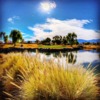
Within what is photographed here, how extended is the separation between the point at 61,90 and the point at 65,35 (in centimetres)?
92

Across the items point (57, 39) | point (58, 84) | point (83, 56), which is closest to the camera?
point (58, 84)

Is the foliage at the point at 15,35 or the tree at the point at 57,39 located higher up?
the foliage at the point at 15,35

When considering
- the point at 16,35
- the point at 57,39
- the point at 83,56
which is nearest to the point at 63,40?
the point at 57,39

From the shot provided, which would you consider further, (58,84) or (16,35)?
(16,35)

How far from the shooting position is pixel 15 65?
2.65m

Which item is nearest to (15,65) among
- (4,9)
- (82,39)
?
(4,9)

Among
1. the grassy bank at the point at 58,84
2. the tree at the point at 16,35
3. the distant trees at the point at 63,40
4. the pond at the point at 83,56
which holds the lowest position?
the grassy bank at the point at 58,84

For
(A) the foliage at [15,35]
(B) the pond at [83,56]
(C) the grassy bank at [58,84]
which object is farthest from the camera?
(A) the foliage at [15,35]

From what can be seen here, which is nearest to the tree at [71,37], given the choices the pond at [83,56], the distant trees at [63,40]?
the distant trees at [63,40]

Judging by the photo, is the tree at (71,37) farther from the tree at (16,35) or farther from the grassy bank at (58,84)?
the grassy bank at (58,84)

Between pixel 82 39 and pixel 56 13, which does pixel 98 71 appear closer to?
pixel 82 39

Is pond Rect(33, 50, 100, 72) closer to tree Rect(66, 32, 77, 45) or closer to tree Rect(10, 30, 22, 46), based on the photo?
tree Rect(66, 32, 77, 45)

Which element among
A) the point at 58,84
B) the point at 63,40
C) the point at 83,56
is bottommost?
the point at 58,84

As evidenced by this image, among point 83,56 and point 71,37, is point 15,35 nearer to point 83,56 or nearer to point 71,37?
point 71,37
